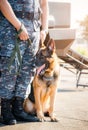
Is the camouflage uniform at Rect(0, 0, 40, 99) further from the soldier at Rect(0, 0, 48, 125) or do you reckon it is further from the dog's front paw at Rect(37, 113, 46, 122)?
the dog's front paw at Rect(37, 113, 46, 122)

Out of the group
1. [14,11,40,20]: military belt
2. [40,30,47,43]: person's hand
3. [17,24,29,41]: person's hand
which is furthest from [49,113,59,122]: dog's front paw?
[14,11,40,20]: military belt

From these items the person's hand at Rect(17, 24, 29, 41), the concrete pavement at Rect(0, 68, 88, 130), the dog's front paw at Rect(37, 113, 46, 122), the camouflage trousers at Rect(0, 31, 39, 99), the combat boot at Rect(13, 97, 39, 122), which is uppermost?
the person's hand at Rect(17, 24, 29, 41)

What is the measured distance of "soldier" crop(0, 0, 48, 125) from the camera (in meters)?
4.88

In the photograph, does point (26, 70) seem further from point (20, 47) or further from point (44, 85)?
point (44, 85)

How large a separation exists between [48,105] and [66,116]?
28 centimetres

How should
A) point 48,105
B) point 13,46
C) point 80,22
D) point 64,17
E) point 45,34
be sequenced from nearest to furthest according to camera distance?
point 13,46
point 45,34
point 48,105
point 64,17
point 80,22

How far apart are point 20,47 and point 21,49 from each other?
0.03 m

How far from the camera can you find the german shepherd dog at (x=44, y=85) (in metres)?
5.23

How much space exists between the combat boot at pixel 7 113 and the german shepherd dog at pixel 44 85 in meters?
0.39

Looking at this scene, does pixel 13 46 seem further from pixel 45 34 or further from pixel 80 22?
pixel 80 22

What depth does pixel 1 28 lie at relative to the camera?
4.90 meters

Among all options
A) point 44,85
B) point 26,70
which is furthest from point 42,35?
point 44,85

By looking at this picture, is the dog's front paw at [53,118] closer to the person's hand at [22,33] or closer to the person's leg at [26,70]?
the person's leg at [26,70]

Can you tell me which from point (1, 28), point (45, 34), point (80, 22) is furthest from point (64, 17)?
point (80, 22)
